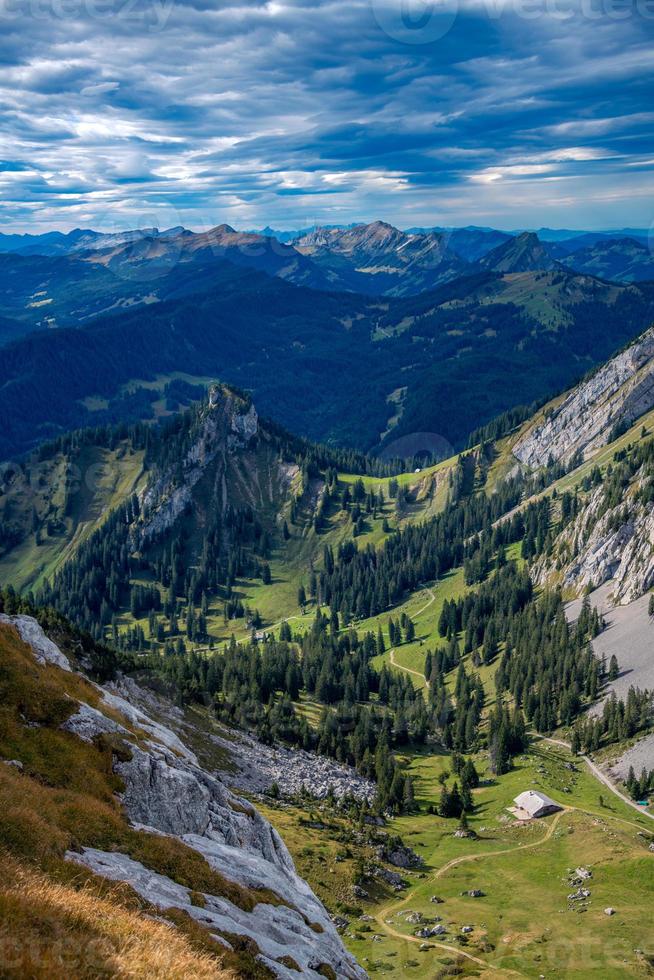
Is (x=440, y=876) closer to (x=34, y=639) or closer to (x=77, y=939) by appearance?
(x=34, y=639)

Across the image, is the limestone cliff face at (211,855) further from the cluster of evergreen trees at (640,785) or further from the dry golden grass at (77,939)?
the cluster of evergreen trees at (640,785)

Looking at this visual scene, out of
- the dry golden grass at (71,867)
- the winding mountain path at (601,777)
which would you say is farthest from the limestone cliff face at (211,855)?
the winding mountain path at (601,777)

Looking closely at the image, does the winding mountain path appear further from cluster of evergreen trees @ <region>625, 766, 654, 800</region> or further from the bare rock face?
the bare rock face

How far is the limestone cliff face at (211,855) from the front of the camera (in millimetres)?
35594

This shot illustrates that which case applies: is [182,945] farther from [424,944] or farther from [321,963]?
[424,944]

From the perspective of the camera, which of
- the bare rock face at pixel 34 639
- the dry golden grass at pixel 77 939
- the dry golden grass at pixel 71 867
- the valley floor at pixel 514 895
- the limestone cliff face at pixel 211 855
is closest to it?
the dry golden grass at pixel 77 939

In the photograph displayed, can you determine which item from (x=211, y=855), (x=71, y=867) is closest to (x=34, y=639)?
(x=211, y=855)

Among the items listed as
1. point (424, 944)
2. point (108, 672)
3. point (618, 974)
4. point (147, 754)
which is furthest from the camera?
point (108, 672)

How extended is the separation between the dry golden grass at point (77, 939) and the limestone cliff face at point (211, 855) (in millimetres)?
6460

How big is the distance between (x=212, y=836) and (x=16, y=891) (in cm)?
3108

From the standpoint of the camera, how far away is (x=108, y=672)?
12425 centimetres

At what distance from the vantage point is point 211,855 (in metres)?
47.0

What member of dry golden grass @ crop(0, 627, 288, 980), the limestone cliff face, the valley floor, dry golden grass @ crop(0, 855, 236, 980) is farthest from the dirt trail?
dry golden grass @ crop(0, 855, 236, 980)

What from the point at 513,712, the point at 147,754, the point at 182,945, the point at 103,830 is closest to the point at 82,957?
the point at 182,945
